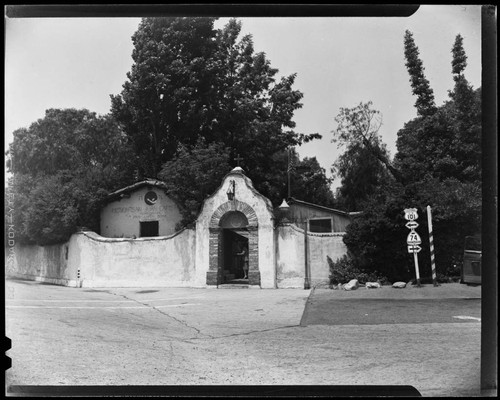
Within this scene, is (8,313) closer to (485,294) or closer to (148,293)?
(148,293)

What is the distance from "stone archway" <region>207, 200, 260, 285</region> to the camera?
3855 millimetres

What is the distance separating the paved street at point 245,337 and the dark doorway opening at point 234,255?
0.12 m

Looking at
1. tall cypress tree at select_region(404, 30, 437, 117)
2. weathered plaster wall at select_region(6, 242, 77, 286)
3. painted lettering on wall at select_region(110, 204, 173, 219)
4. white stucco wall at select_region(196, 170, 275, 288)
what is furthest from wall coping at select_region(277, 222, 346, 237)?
weathered plaster wall at select_region(6, 242, 77, 286)

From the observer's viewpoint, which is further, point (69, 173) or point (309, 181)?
point (69, 173)

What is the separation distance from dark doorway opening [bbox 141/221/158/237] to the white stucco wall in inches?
13.6

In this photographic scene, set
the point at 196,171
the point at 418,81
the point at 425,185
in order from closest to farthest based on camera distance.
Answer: the point at 418,81 → the point at 425,185 → the point at 196,171

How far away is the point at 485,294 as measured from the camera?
319 cm

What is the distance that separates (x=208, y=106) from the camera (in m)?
Answer: 3.80

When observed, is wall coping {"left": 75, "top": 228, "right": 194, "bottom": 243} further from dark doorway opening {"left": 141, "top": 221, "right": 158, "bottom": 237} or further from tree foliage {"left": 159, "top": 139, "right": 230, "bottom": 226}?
tree foliage {"left": 159, "top": 139, "right": 230, "bottom": 226}

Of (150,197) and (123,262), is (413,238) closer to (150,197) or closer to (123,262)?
(150,197)

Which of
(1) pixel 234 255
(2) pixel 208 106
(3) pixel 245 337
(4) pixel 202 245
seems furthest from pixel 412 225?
(2) pixel 208 106

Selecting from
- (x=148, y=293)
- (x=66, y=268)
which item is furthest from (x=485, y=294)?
(x=66, y=268)

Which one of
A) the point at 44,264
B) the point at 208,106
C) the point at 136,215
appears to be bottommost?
the point at 44,264

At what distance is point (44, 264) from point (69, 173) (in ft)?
2.42
